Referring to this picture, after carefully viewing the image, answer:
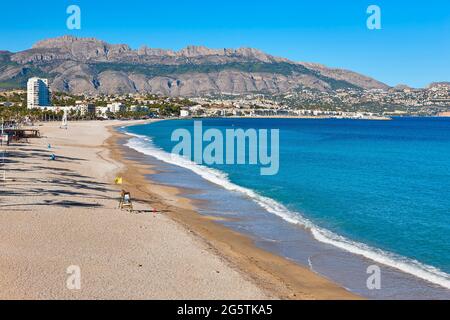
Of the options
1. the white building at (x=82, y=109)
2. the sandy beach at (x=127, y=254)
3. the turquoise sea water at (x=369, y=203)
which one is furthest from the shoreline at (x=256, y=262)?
the white building at (x=82, y=109)

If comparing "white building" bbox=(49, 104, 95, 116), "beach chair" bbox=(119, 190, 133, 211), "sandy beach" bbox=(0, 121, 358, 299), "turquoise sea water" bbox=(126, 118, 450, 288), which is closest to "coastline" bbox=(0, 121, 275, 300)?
"sandy beach" bbox=(0, 121, 358, 299)

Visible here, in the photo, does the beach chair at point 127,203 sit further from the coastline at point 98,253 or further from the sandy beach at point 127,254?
the sandy beach at point 127,254

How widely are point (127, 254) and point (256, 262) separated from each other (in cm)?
413

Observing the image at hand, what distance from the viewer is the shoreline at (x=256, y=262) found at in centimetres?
1465

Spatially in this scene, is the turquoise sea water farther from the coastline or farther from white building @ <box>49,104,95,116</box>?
white building @ <box>49,104,95,116</box>

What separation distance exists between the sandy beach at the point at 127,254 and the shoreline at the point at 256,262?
0.03 meters

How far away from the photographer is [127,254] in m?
16.7

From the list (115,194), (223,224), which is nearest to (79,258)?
(223,224)

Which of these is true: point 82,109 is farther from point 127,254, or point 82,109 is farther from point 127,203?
point 127,254

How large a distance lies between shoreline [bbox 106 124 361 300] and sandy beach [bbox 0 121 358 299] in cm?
3

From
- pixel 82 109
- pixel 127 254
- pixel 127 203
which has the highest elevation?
pixel 82 109

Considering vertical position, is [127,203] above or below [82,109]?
below

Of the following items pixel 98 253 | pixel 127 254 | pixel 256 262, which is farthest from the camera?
pixel 256 262

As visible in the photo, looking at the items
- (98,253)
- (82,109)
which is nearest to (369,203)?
(98,253)
